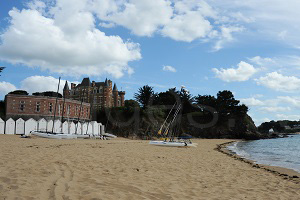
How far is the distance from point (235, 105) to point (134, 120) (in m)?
42.1

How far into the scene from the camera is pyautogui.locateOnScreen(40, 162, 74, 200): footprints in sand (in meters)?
5.76

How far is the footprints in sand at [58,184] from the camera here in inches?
227

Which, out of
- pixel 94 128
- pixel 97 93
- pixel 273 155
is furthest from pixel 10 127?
pixel 97 93

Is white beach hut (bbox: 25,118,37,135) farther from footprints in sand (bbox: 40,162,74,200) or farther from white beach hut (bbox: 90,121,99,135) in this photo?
footprints in sand (bbox: 40,162,74,200)

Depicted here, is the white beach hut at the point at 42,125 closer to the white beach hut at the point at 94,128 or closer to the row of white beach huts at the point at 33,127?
the row of white beach huts at the point at 33,127

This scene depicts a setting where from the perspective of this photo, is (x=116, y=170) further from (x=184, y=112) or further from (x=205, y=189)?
(x=184, y=112)

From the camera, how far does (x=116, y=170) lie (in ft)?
32.2

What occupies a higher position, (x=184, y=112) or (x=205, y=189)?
(x=184, y=112)

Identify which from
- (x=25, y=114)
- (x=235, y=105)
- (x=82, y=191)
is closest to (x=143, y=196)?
(x=82, y=191)

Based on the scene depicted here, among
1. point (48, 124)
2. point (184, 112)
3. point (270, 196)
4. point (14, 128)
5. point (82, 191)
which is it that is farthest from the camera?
point (184, 112)

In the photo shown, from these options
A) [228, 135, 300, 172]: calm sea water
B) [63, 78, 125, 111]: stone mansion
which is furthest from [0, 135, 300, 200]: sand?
[63, 78, 125, 111]: stone mansion

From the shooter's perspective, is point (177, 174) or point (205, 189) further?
point (177, 174)

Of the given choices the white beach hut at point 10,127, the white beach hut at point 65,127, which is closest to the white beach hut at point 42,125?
the white beach hut at point 65,127

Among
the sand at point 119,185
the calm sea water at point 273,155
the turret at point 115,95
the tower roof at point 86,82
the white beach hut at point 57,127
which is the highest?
the tower roof at point 86,82
